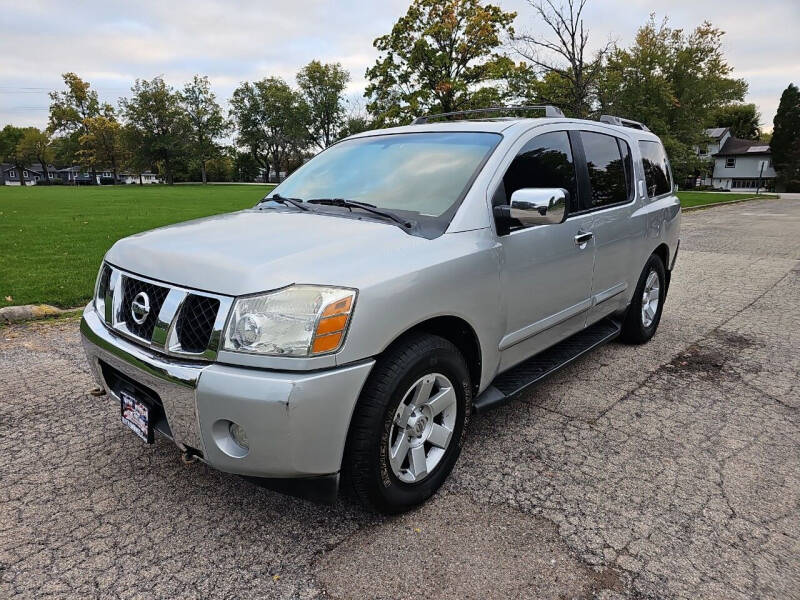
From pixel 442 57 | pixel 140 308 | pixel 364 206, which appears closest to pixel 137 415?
pixel 140 308

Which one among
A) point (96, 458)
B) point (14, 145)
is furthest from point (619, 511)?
point (14, 145)

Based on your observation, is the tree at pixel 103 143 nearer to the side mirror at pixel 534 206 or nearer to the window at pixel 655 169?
the window at pixel 655 169

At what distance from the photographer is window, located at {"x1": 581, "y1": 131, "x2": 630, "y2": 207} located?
3.77m

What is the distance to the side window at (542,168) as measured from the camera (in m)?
2.93

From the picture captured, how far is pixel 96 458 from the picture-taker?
2895 millimetres

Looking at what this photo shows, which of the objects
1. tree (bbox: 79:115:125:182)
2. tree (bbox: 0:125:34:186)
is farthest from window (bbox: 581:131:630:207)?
tree (bbox: 0:125:34:186)

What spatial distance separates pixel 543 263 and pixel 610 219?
1.10 meters

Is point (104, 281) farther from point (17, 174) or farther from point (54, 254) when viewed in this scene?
point (17, 174)

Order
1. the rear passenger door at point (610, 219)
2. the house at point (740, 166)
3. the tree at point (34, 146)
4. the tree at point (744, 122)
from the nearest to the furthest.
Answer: the rear passenger door at point (610, 219) < the house at point (740, 166) < the tree at point (744, 122) < the tree at point (34, 146)

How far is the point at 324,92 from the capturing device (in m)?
70.3

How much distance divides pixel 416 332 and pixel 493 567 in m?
1.00

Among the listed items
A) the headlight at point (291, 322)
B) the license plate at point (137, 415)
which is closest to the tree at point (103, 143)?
the license plate at point (137, 415)

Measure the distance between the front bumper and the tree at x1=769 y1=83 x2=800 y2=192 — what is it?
7053cm

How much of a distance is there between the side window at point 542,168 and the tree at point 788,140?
224 ft
